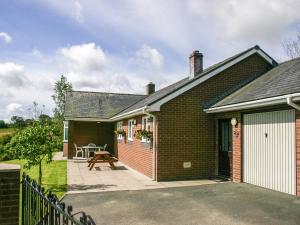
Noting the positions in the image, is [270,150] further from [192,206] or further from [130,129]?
[130,129]

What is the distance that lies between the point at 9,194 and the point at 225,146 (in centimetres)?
942

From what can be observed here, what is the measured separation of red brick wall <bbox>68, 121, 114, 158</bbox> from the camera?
872 inches

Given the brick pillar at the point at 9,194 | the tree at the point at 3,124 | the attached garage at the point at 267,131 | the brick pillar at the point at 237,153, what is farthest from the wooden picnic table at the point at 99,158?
the tree at the point at 3,124

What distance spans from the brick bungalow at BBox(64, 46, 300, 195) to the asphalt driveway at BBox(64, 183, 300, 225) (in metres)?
1.11

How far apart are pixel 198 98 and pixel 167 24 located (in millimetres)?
3313

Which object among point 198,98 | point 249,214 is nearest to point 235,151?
point 198,98

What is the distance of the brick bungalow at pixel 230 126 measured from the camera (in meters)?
8.89

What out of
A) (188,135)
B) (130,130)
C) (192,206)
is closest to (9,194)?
(192,206)

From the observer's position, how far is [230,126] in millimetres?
11727

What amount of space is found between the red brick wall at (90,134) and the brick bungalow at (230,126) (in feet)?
23.9

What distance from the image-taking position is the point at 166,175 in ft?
38.6

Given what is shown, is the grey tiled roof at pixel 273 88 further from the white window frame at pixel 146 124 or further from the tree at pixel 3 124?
the tree at pixel 3 124

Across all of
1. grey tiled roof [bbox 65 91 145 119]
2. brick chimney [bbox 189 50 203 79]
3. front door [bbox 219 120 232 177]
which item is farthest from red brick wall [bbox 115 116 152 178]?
grey tiled roof [bbox 65 91 145 119]

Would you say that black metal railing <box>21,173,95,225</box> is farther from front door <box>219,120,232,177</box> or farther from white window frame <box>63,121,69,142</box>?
white window frame <box>63,121,69,142</box>
